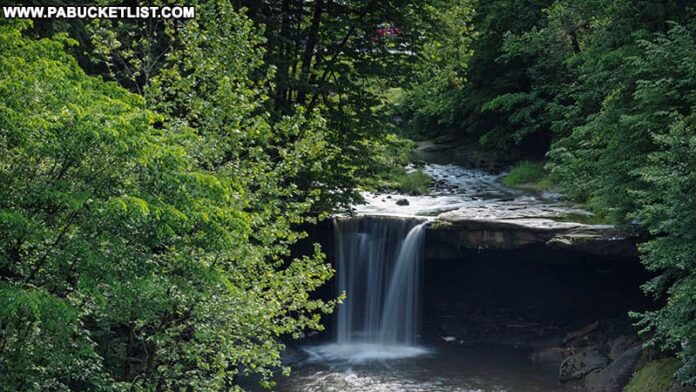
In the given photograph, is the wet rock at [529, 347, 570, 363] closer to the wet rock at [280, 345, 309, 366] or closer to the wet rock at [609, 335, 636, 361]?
the wet rock at [609, 335, 636, 361]

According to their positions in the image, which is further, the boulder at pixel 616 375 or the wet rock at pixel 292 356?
the wet rock at pixel 292 356

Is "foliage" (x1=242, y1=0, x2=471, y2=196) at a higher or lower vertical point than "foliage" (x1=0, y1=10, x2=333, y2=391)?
higher

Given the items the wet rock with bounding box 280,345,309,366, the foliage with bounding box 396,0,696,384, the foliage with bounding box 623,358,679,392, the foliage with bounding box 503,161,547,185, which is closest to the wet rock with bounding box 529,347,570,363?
the foliage with bounding box 396,0,696,384

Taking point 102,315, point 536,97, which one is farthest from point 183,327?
point 536,97

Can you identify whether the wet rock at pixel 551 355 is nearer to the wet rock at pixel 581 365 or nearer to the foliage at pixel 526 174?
the wet rock at pixel 581 365

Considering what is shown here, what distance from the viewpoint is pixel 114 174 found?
7.91 m

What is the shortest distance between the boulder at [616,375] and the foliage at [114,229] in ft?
26.3

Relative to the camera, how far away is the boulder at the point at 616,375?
16016 mm

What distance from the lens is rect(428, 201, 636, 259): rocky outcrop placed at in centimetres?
1756

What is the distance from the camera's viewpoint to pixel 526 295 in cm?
2098

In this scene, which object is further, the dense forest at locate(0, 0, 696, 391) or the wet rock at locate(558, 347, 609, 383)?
the wet rock at locate(558, 347, 609, 383)

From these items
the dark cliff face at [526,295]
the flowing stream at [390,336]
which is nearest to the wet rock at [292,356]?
the flowing stream at [390,336]

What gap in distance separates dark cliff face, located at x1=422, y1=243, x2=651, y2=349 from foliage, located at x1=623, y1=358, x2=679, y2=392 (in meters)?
3.13

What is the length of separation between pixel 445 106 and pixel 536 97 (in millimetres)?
4622
